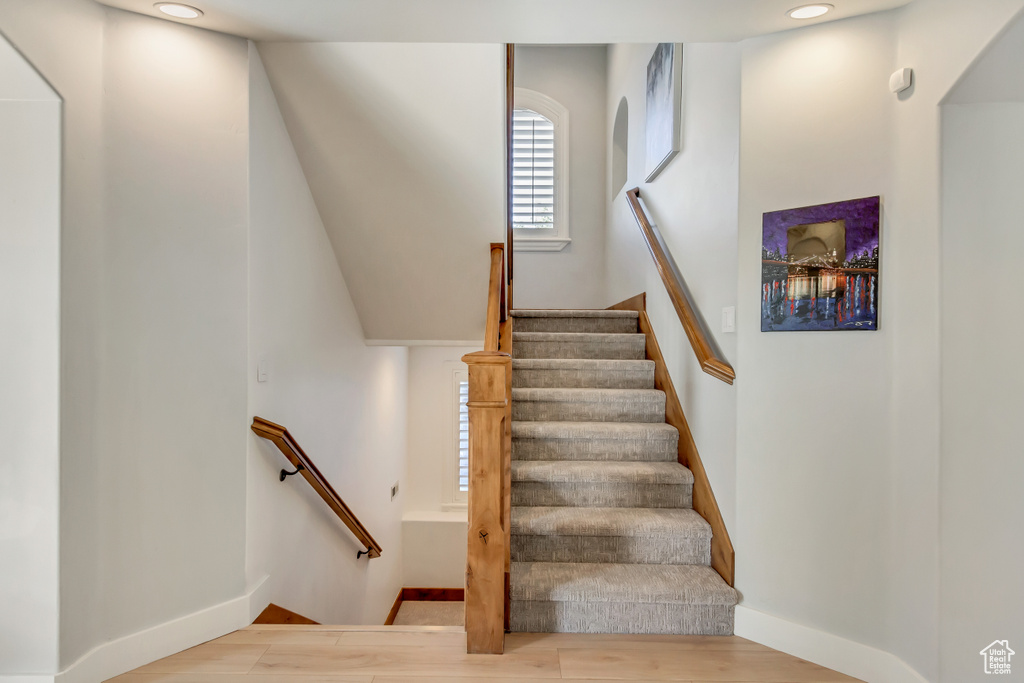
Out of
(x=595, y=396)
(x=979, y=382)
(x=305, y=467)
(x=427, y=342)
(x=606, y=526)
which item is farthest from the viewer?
(x=427, y=342)

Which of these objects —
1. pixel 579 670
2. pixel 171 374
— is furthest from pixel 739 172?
pixel 171 374

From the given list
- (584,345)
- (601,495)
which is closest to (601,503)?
(601,495)

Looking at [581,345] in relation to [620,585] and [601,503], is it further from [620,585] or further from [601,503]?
[620,585]

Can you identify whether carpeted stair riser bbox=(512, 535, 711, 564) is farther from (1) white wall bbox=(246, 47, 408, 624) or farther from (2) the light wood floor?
(1) white wall bbox=(246, 47, 408, 624)

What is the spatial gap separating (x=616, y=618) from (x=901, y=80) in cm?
213

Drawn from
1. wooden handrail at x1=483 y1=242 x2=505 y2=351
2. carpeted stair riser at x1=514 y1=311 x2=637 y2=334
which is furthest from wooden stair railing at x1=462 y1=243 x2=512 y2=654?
carpeted stair riser at x1=514 y1=311 x2=637 y2=334

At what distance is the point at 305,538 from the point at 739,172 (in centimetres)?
268

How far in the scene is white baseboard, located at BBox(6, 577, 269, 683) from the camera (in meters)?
1.91

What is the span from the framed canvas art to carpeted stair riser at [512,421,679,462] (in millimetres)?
1547

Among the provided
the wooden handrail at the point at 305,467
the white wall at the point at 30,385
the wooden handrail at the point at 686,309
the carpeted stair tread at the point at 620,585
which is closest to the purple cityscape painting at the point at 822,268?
the wooden handrail at the point at 686,309

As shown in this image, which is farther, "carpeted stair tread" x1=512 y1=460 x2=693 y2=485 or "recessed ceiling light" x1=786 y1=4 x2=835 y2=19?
"carpeted stair tread" x1=512 y1=460 x2=693 y2=485

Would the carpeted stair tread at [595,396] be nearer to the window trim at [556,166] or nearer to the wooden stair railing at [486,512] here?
the wooden stair railing at [486,512]

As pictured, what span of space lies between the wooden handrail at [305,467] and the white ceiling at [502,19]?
1.50 metres

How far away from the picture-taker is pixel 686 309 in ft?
9.26
